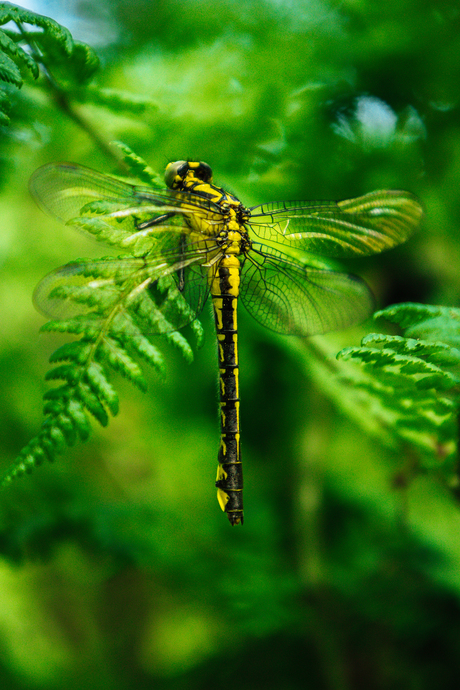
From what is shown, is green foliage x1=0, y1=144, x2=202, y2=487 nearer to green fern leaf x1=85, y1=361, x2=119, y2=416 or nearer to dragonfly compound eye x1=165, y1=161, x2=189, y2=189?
green fern leaf x1=85, y1=361, x2=119, y2=416

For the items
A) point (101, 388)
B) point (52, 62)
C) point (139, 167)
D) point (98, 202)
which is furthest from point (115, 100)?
point (101, 388)

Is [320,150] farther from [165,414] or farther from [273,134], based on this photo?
[165,414]

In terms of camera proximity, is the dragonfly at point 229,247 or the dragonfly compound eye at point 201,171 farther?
the dragonfly compound eye at point 201,171

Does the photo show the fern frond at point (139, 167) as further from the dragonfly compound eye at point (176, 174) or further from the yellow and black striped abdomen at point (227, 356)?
the yellow and black striped abdomen at point (227, 356)

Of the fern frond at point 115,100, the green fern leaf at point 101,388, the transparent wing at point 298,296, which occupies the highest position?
the fern frond at point 115,100

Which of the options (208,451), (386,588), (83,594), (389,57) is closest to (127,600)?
(83,594)

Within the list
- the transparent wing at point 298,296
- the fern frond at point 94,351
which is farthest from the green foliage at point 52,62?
the transparent wing at point 298,296

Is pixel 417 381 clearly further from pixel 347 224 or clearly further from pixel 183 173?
pixel 183 173
